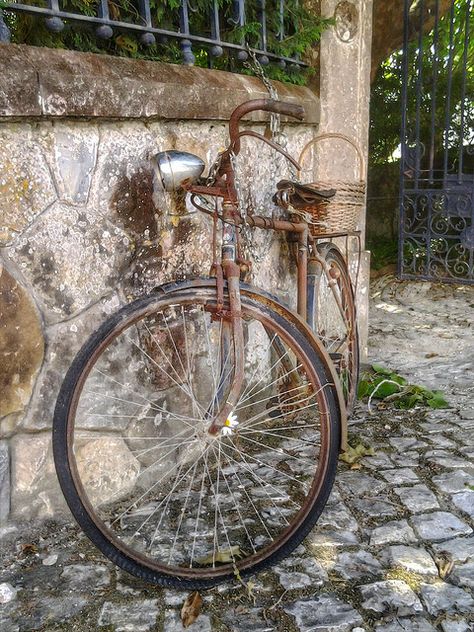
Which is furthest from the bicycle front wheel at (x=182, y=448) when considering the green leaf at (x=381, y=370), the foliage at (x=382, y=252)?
the foliage at (x=382, y=252)

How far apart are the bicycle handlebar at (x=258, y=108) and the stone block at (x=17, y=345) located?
2.96 ft

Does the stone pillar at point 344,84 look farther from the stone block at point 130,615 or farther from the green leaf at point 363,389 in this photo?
the stone block at point 130,615

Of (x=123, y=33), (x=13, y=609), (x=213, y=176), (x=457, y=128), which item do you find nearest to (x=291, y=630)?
(x=13, y=609)

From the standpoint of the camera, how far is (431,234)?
6.19 meters

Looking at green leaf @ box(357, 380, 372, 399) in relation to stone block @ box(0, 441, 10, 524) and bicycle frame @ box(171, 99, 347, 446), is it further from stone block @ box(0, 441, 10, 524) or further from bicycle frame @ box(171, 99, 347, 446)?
stone block @ box(0, 441, 10, 524)

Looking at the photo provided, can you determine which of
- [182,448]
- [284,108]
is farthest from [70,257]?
[182,448]

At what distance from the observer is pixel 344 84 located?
3.67m

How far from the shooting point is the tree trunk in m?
5.87

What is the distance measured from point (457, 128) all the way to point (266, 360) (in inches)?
193

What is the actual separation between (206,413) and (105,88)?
1.23 metres

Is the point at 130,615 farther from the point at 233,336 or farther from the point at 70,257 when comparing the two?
the point at 70,257

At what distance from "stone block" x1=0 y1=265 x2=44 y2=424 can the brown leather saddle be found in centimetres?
119

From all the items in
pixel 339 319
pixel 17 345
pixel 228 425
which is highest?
pixel 17 345

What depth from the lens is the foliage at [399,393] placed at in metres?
3.69
